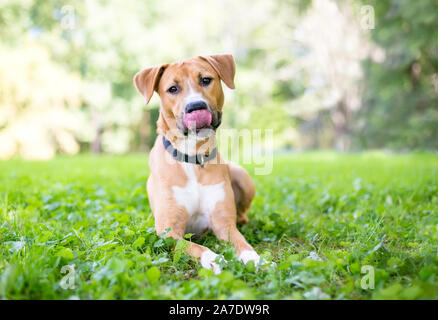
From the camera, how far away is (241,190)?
3736 millimetres

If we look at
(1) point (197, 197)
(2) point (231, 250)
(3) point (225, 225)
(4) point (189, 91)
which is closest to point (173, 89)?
(4) point (189, 91)

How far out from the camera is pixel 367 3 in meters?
9.89

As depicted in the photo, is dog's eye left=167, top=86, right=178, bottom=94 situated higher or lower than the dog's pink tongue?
higher

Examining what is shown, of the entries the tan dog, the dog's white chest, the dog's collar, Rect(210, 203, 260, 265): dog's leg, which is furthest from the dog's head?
Rect(210, 203, 260, 265): dog's leg

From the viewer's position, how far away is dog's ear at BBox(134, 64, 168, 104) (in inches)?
129

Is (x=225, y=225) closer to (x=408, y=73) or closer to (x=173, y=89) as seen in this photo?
(x=173, y=89)

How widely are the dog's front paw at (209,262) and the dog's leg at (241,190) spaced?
1194 millimetres

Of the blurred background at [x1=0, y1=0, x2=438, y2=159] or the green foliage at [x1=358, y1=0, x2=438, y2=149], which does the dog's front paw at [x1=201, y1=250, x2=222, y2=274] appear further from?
the blurred background at [x1=0, y1=0, x2=438, y2=159]

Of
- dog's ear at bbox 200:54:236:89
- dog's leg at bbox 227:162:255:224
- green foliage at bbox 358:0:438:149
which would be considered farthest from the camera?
green foliage at bbox 358:0:438:149

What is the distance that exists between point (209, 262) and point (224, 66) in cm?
183

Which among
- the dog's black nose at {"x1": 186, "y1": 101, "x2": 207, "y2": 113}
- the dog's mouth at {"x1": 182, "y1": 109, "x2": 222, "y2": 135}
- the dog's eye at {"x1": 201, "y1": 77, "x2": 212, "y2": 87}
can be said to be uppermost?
the dog's eye at {"x1": 201, "y1": 77, "x2": 212, "y2": 87}

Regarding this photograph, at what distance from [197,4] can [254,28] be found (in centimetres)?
598

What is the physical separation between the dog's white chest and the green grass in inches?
8.9
